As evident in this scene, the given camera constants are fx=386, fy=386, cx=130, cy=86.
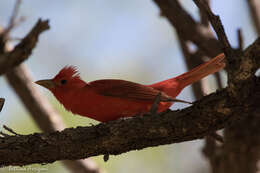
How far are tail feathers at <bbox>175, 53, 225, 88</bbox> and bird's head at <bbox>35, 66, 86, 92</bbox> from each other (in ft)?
4.63

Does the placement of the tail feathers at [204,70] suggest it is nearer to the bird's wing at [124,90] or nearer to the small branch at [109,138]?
the bird's wing at [124,90]

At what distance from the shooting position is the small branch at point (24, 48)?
532cm

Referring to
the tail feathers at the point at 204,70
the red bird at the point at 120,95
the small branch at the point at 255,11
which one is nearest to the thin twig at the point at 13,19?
the red bird at the point at 120,95

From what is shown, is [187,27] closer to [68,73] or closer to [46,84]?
[68,73]

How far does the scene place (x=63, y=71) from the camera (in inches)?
217

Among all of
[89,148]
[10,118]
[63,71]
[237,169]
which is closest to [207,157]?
[237,169]

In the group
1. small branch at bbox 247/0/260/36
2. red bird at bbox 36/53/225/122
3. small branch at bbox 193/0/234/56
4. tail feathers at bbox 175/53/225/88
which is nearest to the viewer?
small branch at bbox 193/0/234/56

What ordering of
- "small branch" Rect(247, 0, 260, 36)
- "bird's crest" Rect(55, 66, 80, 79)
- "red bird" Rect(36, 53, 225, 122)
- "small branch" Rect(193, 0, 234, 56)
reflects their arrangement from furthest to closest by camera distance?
"small branch" Rect(247, 0, 260, 36), "bird's crest" Rect(55, 66, 80, 79), "red bird" Rect(36, 53, 225, 122), "small branch" Rect(193, 0, 234, 56)

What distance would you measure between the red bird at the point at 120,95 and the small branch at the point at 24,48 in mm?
715

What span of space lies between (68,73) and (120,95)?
3.40 ft

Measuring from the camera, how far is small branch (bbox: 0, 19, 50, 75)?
5.32 metres

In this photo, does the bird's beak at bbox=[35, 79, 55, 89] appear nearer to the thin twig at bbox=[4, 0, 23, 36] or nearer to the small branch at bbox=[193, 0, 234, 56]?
the thin twig at bbox=[4, 0, 23, 36]

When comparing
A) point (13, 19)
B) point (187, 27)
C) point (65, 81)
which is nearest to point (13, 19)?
point (13, 19)

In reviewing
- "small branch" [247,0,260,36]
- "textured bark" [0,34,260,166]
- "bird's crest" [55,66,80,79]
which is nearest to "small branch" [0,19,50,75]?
"bird's crest" [55,66,80,79]
